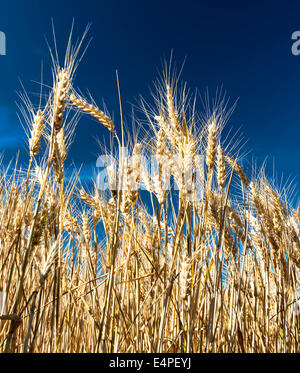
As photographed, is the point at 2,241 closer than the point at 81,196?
Yes

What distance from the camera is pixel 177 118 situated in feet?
5.70

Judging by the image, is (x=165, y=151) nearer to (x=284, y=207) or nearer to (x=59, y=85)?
(x=59, y=85)

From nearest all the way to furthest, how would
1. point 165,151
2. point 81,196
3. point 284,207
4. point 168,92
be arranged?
1. point 165,151
2. point 168,92
3. point 81,196
4. point 284,207

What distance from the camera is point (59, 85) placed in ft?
4.26

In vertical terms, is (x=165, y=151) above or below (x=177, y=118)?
below

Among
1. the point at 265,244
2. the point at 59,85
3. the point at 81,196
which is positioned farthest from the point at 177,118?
the point at 265,244
